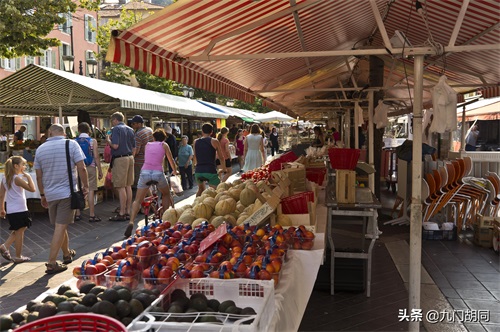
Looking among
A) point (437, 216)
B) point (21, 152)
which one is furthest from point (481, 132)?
point (21, 152)

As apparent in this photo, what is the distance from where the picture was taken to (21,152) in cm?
1199

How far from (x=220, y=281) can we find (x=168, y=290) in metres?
0.29

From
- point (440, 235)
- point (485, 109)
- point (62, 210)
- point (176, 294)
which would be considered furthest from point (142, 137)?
point (485, 109)

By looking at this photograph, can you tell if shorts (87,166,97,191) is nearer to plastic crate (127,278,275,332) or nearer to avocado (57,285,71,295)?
avocado (57,285,71,295)

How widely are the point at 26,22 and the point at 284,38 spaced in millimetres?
10001

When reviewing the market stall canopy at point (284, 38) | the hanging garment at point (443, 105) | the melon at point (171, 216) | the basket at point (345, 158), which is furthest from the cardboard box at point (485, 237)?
the melon at point (171, 216)

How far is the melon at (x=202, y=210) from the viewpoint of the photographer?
4.76 metres

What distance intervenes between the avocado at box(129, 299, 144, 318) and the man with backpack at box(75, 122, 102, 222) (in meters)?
7.02

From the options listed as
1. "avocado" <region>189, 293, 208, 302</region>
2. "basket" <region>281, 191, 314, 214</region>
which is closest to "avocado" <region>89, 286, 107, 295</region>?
"avocado" <region>189, 293, 208, 302</region>

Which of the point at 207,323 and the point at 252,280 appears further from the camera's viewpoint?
the point at 252,280

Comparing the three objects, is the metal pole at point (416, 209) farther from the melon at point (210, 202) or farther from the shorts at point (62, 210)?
the shorts at point (62, 210)

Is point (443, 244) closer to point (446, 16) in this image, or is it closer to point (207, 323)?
point (446, 16)

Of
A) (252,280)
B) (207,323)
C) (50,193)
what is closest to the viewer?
(207,323)

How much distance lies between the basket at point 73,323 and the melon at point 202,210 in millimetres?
2691
